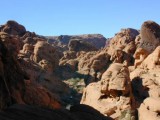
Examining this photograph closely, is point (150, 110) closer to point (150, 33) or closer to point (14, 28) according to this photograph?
point (150, 33)

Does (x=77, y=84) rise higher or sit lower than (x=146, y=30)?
lower

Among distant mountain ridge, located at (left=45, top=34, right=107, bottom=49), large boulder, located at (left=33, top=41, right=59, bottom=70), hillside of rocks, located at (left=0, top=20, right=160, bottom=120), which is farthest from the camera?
distant mountain ridge, located at (left=45, top=34, right=107, bottom=49)

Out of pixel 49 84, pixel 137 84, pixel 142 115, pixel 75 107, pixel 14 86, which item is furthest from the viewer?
pixel 49 84

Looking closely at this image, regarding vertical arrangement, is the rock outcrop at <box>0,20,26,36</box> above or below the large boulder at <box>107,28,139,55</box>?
above

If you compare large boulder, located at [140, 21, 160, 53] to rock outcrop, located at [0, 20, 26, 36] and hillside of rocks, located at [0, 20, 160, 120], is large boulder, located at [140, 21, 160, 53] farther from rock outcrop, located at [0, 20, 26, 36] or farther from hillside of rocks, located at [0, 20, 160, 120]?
rock outcrop, located at [0, 20, 26, 36]

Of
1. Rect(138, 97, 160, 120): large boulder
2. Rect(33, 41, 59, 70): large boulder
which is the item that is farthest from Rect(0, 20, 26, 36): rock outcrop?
Rect(138, 97, 160, 120): large boulder

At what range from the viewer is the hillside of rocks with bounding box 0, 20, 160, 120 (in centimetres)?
2309

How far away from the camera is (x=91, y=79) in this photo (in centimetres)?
5875

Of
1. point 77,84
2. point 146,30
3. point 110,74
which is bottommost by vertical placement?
point 77,84

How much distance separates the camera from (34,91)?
83.6 feet

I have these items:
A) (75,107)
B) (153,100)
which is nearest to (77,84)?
(153,100)

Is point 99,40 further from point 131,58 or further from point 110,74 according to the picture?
point 110,74

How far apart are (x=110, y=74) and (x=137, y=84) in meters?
3.21

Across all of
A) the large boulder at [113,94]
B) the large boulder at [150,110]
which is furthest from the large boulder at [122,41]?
the large boulder at [150,110]
